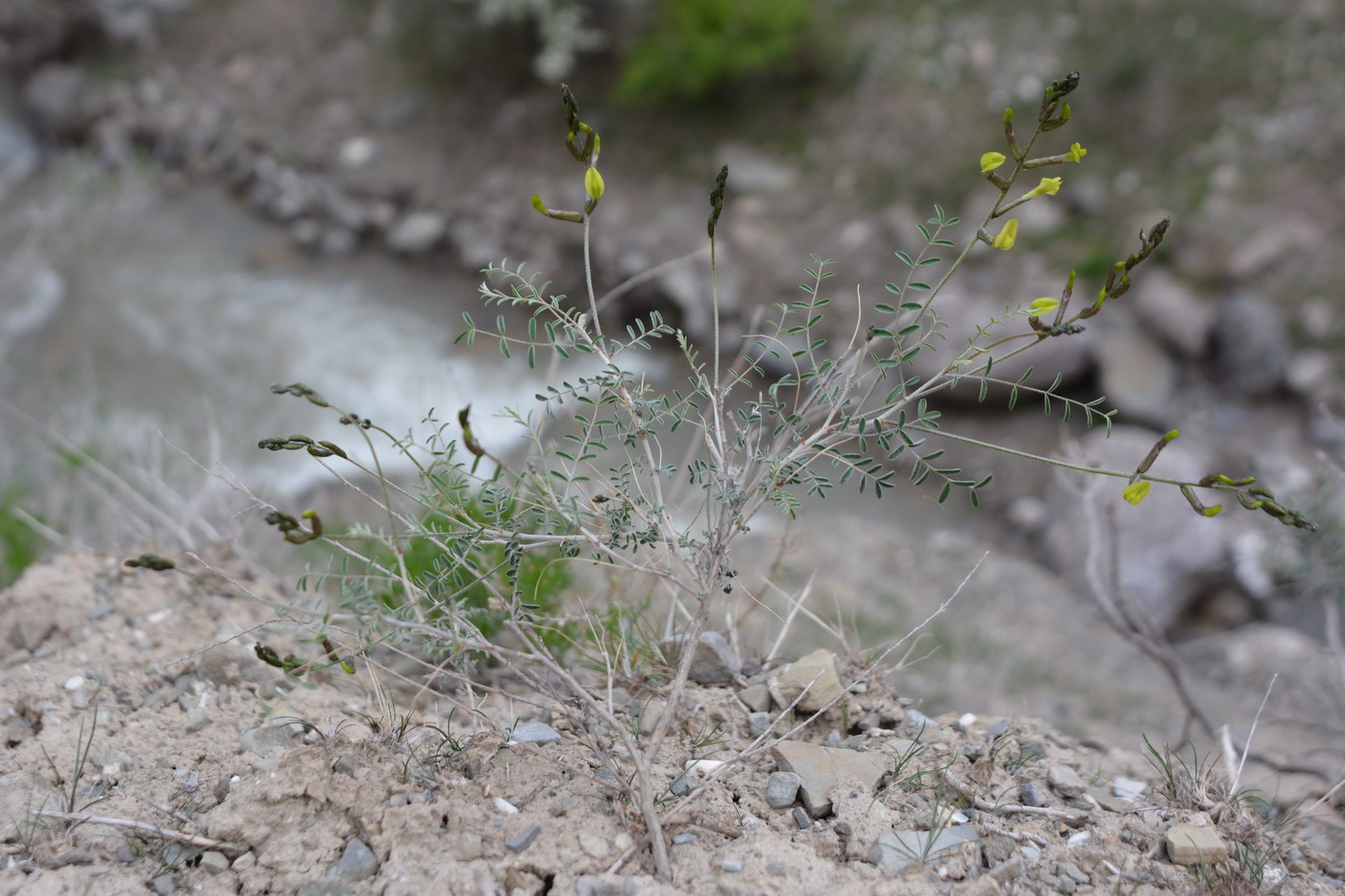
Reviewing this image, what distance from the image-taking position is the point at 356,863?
153cm

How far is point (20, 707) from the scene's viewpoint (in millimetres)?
1947

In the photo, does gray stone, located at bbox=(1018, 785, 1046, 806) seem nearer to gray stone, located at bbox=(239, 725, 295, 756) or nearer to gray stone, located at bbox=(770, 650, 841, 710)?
gray stone, located at bbox=(770, 650, 841, 710)

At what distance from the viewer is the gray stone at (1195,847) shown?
5.41 ft

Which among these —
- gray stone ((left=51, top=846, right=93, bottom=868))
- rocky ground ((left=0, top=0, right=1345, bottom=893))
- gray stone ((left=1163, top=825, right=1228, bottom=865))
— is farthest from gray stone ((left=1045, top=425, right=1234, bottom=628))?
gray stone ((left=51, top=846, right=93, bottom=868))

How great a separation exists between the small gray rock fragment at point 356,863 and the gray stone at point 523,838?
0.22 metres

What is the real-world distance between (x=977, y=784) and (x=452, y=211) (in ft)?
25.1

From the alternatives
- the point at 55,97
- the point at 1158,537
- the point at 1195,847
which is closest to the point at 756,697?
the point at 1195,847

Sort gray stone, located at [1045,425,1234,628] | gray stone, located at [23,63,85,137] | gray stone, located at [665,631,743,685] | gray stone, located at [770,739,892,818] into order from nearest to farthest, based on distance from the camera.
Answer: gray stone, located at [770,739,892,818] → gray stone, located at [665,631,743,685] → gray stone, located at [1045,425,1234,628] → gray stone, located at [23,63,85,137]

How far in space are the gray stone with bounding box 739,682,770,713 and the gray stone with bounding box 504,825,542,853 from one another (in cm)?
64

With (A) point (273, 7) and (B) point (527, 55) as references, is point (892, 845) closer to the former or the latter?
(B) point (527, 55)

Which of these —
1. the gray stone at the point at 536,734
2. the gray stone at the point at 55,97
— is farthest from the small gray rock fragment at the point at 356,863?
the gray stone at the point at 55,97

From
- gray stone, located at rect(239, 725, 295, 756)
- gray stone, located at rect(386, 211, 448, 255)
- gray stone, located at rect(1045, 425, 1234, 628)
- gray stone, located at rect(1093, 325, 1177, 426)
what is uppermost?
gray stone, located at rect(386, 211, 448, 255)

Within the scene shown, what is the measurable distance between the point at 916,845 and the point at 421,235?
7.80 metres

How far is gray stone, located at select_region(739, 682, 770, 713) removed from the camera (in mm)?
2072
